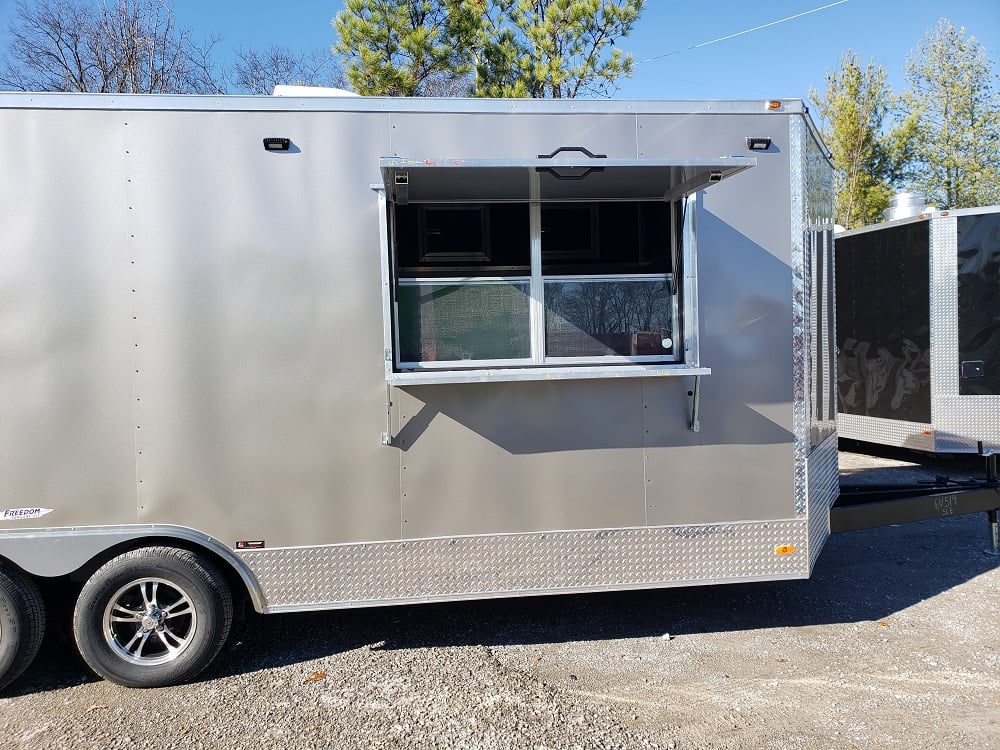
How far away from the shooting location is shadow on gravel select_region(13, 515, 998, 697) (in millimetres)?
3629

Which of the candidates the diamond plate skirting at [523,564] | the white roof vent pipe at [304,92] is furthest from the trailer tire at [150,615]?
the white roof vent pipe at [304,92]

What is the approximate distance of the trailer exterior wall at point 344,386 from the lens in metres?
3.20

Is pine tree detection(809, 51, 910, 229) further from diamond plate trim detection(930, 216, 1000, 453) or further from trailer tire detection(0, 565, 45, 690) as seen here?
trailer tire detection(0, 565, 45, 690)

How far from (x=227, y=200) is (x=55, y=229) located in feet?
2.67

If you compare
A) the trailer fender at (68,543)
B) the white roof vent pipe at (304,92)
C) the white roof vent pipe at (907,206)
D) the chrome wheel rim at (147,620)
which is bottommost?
the chrome wheel rim at (147,620)

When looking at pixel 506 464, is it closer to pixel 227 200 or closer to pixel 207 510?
pixel 207 510

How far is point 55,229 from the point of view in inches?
125

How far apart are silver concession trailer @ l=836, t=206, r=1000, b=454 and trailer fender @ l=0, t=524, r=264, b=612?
6.37 m

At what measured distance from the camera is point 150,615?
3260 mm

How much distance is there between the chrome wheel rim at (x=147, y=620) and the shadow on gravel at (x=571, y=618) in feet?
0.86

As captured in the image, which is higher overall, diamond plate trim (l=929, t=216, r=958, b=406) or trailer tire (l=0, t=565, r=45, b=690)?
diamond plate trim (l=929, t=216, r=958, b=406)

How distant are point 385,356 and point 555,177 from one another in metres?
1.22

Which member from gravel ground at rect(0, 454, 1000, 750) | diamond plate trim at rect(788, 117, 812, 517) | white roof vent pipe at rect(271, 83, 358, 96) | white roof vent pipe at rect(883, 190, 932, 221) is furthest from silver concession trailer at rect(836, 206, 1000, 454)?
white roof vent pipe at rect(271, 83, 358, 96)

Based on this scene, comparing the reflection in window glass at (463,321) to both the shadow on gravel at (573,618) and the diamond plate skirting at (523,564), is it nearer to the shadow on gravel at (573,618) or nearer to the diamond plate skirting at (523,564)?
the diamond plate skirting at (523,564)
